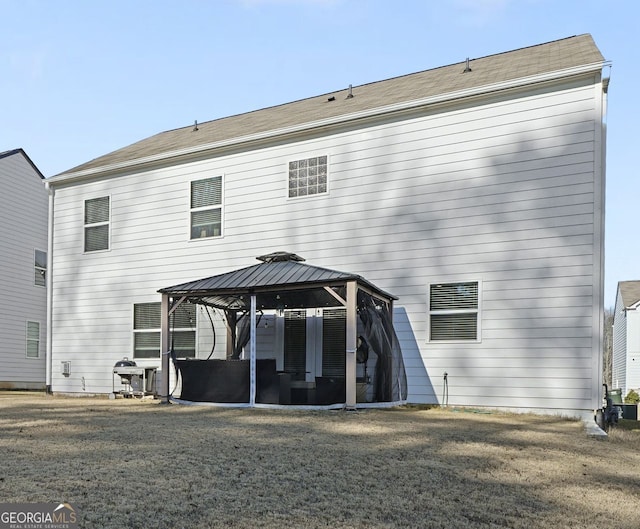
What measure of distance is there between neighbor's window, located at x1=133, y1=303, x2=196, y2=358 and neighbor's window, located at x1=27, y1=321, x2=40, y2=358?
385 inches

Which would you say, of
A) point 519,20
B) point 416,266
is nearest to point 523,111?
point 519,20

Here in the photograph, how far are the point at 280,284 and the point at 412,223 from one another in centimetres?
292

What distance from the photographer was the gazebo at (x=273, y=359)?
10.7m

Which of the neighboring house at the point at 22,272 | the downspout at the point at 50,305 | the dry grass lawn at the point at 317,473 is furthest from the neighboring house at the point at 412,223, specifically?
the neighboring house at the point at 22,272

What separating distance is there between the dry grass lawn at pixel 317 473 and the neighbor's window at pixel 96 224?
24.2 feet

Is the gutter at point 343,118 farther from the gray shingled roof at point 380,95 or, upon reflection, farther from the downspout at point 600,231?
the downspout at point 600,231

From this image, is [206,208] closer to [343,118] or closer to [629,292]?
[343,118]

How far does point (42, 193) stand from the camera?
23.8m

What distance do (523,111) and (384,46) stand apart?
4.18m

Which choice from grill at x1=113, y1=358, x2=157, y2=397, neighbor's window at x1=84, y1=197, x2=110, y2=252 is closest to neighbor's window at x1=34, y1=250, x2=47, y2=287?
neighbor's window at x1=84, y1=197, x2=110, y2=252

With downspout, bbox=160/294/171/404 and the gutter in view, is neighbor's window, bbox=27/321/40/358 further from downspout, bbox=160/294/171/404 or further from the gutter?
downspout, bbox=160/294/171/404

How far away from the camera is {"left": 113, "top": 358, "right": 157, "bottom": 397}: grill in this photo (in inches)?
556

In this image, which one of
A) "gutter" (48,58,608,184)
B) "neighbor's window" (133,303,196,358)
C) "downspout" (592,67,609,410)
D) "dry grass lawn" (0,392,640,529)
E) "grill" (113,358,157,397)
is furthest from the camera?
"neighbor's window" (133,303,196,358)

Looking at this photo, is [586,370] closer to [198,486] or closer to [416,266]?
[416,266]
